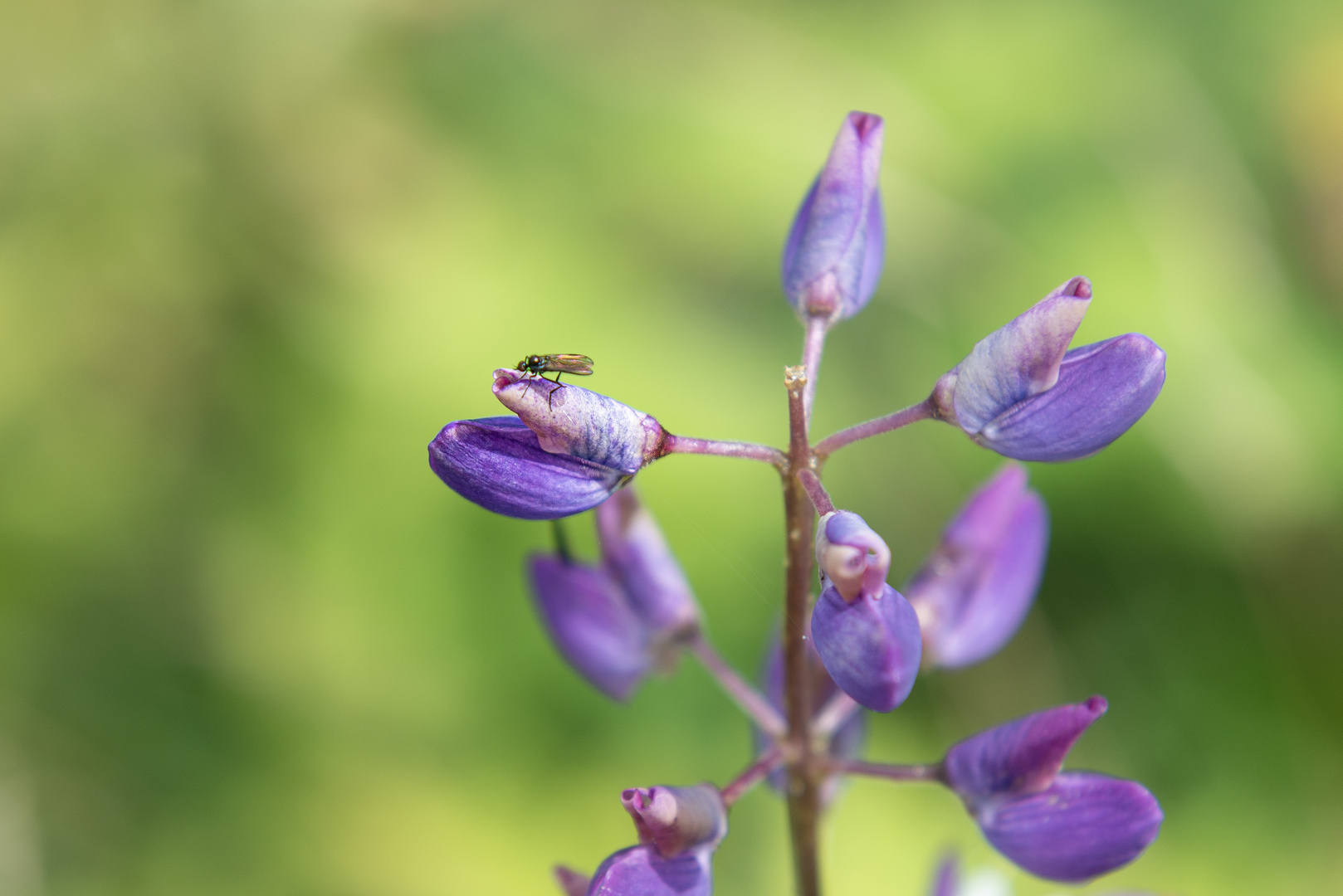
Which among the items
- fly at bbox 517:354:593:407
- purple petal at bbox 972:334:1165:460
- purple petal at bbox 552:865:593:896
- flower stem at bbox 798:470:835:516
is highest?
fly at bbox 517:354:593:407

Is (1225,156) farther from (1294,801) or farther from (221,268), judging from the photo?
(221,268)

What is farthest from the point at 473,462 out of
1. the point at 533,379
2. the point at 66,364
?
the point at 66,364

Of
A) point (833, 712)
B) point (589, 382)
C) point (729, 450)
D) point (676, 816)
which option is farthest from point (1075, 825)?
point (589, 382)

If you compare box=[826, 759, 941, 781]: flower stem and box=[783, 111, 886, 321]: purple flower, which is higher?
box=[783, 111, 886, 321]: purple flower

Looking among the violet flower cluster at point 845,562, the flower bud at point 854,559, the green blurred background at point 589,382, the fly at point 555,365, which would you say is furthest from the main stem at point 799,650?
the green blurred background at point 589,382

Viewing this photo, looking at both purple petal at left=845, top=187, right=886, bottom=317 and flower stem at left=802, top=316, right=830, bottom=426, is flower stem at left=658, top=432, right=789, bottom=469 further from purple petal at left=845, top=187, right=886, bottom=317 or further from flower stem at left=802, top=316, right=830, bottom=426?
purple petal at left=845, top=187, right=886, bottom=317

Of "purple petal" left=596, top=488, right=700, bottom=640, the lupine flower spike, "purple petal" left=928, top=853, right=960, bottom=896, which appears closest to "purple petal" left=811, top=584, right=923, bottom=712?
the lupine flower spike
